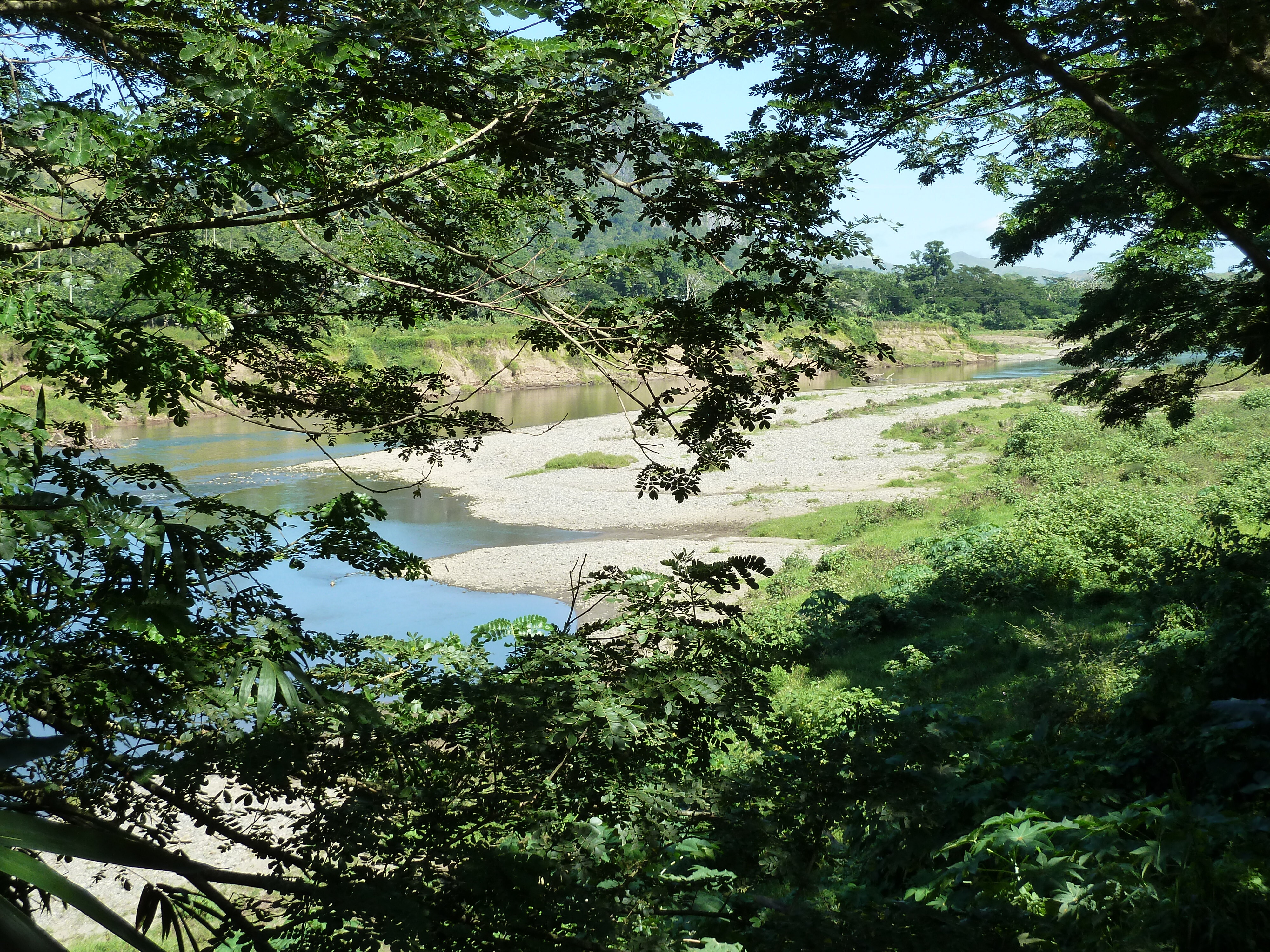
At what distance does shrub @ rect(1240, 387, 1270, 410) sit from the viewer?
74.3 feet

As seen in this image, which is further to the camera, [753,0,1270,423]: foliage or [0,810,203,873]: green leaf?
[753,0,1270,423]: foliage

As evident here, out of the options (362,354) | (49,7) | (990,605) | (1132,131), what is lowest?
(990,605)

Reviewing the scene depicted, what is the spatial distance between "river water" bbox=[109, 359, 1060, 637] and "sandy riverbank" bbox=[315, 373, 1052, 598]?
0.60m

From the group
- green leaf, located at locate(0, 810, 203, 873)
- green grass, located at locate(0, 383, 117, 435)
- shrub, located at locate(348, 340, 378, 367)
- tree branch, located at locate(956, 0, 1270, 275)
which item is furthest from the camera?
shrub, located at locate(348, 340, 378, 367)

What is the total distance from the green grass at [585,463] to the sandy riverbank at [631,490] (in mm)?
250

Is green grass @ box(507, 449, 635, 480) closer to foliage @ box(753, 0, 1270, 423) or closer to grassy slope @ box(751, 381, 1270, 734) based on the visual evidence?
grassy slope @ box(751, 381, 1270, 734)

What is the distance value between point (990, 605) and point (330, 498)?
1440cm

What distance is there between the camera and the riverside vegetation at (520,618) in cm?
240

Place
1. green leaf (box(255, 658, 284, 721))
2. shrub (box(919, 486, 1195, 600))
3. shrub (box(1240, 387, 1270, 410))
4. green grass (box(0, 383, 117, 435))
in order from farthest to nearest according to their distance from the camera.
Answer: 1. shrub (box(1240, 387, 1270, 410))
2. green grass (box(0, 383, 117, 435))
3. shrub (box(919, 486, 1195, 600))
4. green leaf (box(255, 658, 284, 721))

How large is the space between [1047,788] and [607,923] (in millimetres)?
2628

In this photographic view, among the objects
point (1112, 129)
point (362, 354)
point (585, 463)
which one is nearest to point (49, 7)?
point (1112, 129)

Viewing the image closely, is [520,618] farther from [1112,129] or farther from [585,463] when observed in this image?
[585,463]

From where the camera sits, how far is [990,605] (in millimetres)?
9789

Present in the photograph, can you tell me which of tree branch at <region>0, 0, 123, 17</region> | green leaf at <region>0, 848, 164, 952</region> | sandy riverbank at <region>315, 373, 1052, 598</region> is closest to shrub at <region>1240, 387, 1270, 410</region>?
sandy riverbank at <region>315, 373, 1052, 598</region>
